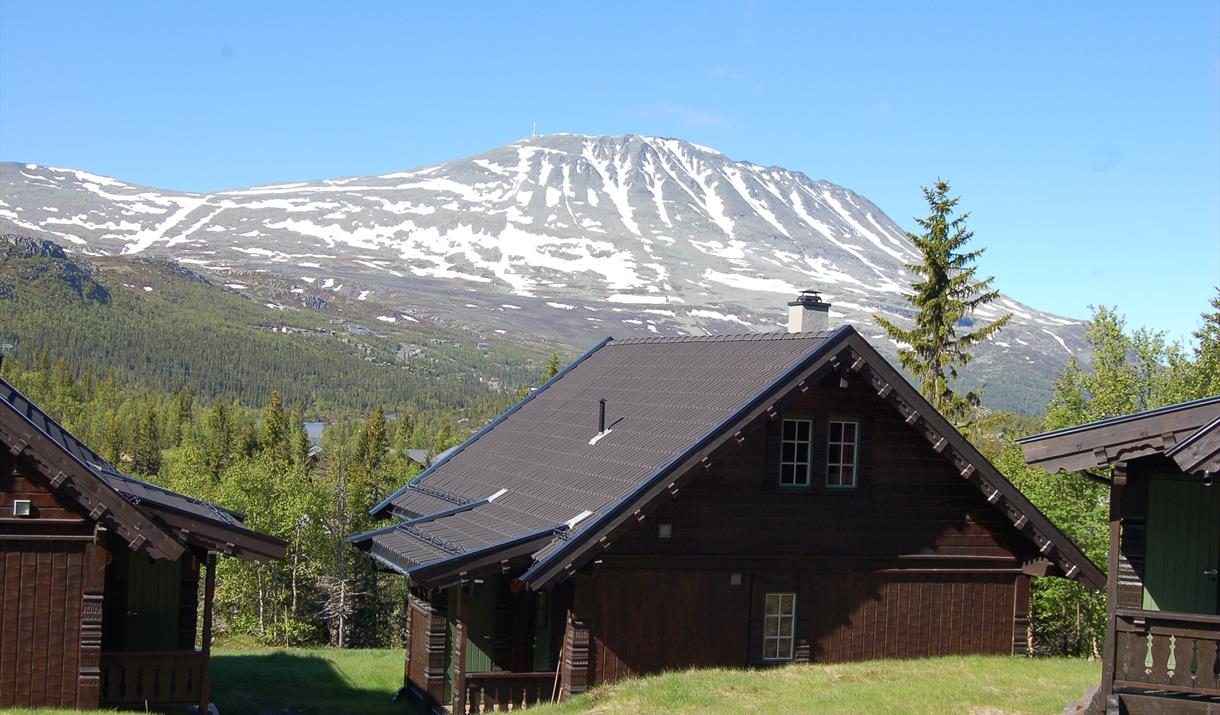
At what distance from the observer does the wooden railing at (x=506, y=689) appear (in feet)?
66.1

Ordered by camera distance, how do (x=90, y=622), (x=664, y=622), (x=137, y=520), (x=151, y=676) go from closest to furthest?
(x=137, y=520), (x=90, y=622), (x=151, y=676), (x=664, y=622)

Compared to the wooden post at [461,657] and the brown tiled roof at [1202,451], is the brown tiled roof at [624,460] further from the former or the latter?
the brown tiled roof at [1202,451]

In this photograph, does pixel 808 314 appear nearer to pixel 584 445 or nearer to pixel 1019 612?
pixel 584 445

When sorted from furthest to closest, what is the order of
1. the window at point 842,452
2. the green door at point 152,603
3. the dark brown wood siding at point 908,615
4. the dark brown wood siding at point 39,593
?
the window at point 842,452, the dark brown wood siding at point 908,615, the green door at point 152,603, the dark brown wood siding at point 39,593

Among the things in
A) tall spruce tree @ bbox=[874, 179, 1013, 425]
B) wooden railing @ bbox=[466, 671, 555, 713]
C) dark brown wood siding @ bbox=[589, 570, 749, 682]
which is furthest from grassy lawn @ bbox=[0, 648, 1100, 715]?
tall spruce tree @ bbox=[874, 179, 1013, 425]

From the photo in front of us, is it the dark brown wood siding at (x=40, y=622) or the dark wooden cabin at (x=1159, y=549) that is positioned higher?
the dark wooden cabin at (x=1159, y=549)

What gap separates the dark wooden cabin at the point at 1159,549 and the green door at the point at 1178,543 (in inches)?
0.5

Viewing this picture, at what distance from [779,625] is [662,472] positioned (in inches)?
148

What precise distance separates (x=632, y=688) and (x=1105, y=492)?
998 inches

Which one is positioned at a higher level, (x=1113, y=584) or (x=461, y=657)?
(x=1113, y=584)

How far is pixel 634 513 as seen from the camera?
18.9 metres

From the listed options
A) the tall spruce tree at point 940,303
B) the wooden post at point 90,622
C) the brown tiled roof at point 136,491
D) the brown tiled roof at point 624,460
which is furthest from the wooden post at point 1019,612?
the tall spruce tree at point 940,303

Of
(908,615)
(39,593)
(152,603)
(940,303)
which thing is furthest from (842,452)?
(940,303)

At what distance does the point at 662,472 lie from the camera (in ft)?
62.5
